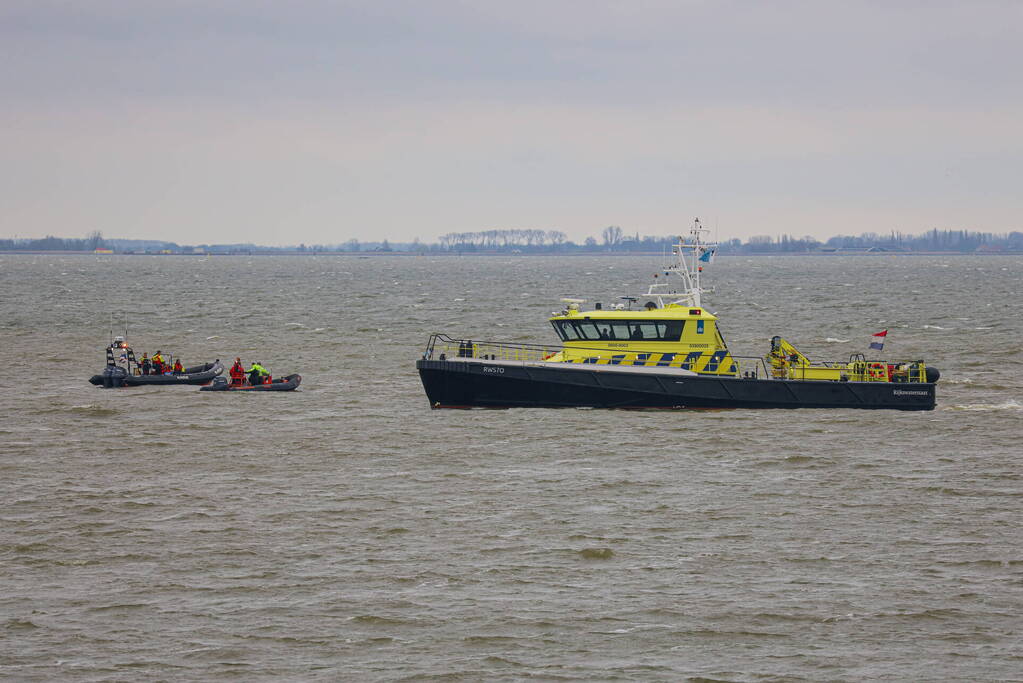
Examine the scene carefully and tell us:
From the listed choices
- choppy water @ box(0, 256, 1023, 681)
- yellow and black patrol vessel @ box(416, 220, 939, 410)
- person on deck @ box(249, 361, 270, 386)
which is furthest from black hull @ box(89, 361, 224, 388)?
yellow and black patrol vessel @ box(416, 220, 939, 410)

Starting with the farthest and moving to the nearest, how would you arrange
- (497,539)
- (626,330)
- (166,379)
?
(166,379), (626,330), (497,539)

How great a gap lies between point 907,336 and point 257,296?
7097cm

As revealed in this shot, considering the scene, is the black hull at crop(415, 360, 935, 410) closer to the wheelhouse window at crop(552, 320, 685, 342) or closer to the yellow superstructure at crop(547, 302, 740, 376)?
the yellow superstructure at crop(547, 302, 740, 376)

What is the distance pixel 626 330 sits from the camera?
131ft

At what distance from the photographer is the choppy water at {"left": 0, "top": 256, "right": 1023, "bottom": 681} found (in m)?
18.5

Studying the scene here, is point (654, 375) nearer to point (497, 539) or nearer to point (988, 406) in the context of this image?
point (988, 406)

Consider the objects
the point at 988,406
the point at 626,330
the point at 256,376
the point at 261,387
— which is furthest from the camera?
the point at 256,376

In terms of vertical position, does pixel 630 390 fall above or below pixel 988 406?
above

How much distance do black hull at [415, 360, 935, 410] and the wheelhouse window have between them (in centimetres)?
126

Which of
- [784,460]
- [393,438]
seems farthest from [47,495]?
[784,460]

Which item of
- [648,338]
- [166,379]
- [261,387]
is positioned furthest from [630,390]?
[166,379]

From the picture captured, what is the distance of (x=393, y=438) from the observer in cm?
3616

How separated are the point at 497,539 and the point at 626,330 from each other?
16.3 m

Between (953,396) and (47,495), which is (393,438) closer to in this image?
(47,495)
